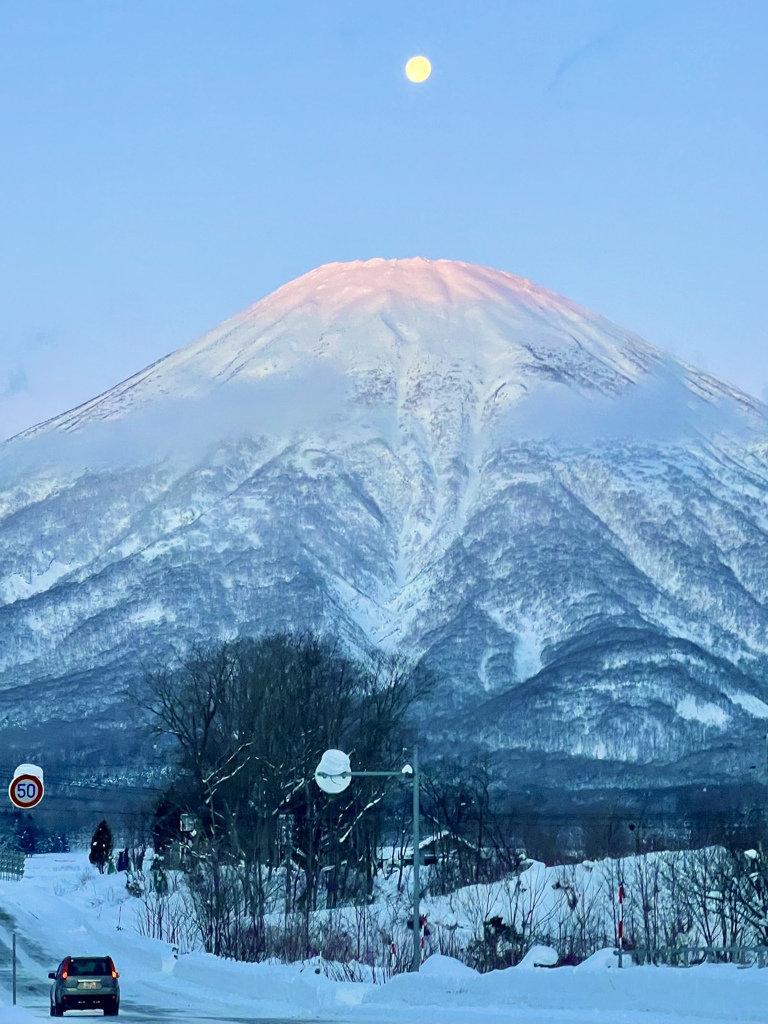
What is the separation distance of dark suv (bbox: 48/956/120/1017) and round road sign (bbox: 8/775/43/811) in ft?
12.6

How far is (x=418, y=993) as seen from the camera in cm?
3456

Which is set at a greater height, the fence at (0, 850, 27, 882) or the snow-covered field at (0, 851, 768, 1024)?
the fence at (0, 850, 27, 882)

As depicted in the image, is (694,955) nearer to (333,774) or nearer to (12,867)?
(333,774)

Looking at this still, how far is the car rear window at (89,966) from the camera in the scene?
118 feet

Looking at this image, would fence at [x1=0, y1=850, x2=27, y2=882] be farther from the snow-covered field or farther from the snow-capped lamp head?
the snow-capped lamp head

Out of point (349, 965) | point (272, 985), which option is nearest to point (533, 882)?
point (349, 965)

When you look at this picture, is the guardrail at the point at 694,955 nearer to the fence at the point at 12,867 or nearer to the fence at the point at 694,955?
the fence at the point at 694,955

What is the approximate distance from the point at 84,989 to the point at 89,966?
681mm

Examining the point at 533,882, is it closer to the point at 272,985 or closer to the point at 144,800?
the point at 272,985

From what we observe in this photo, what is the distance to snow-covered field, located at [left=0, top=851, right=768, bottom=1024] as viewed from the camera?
90.3 ft

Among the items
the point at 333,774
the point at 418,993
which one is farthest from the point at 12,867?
the point at 418,993

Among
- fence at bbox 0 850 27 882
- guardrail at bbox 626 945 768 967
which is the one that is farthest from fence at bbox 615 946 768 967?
fence at bbox 0 850 27 882

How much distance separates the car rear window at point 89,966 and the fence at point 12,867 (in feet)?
203

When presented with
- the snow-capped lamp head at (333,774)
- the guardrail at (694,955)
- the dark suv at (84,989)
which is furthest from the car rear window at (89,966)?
the guardrail at (694,955)
